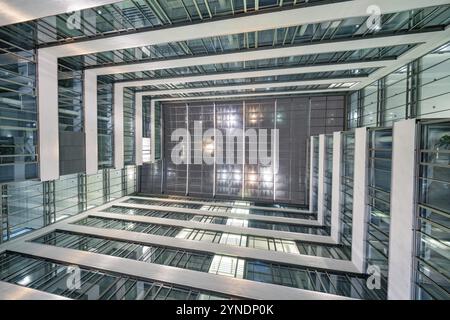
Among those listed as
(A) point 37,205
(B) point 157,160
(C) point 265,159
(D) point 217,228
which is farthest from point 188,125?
(A) point 37,205

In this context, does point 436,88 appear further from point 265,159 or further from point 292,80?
point 265,159

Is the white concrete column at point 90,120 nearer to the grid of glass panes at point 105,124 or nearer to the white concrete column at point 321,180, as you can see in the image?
the grid of glass panes at point 105,124

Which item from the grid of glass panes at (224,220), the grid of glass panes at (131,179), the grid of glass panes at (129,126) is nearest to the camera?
the grid of glass panes at (224,220)

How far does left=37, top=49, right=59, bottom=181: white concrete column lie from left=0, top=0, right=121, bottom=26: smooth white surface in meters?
3.79

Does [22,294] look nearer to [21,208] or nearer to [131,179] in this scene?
[21,208]

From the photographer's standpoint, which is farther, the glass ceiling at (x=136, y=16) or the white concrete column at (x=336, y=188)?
the white concrete column at (x=336, y=188)

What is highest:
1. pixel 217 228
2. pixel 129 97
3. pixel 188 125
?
pixel 129 97

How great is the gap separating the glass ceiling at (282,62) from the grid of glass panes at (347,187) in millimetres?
6437

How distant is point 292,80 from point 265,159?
9509 mm

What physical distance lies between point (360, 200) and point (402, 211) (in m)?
3.31

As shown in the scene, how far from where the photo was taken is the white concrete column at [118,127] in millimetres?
20562

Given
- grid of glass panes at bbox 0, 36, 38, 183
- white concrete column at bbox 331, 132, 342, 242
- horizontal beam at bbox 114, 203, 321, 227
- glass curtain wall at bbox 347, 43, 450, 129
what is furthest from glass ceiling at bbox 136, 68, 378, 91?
horizontal beam at bbox 114, 203, 321, 227

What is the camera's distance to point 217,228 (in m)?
16.5

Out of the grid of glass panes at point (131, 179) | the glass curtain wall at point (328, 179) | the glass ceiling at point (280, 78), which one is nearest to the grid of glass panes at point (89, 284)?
the glass curtain wall at point (328, 179)
